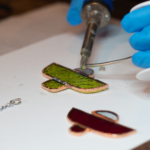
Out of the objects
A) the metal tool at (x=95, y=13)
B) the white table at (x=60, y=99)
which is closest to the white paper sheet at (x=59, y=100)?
the white table at (x=60, y=99)

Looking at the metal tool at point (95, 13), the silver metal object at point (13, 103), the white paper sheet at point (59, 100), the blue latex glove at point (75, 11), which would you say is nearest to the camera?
the white paper sheet at point (59, 100)

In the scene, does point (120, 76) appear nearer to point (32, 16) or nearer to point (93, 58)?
point (93, 58)

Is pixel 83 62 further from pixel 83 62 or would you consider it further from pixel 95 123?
pixel 95 123

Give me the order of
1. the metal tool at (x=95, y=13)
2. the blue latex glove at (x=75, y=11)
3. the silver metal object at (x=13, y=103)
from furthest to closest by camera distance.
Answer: the blue latex glove at (x=75, y=11), the metal tool at (x=95, y=13), the silver metal object at (x=13, y=103)

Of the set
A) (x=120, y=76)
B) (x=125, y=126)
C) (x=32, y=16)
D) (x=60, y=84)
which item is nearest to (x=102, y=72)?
(x=120, y=76)

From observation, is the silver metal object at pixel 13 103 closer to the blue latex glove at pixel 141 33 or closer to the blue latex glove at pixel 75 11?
the blue latex glove at pixel 141 33

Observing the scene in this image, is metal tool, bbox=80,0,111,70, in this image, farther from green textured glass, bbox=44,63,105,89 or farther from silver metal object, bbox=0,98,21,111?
silver metal object, bbox=0,98,21,111

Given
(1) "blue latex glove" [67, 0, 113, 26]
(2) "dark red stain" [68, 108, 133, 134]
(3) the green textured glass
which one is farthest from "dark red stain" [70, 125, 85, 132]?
(1) "blue latex glove" [67, 0, 113, 26]
